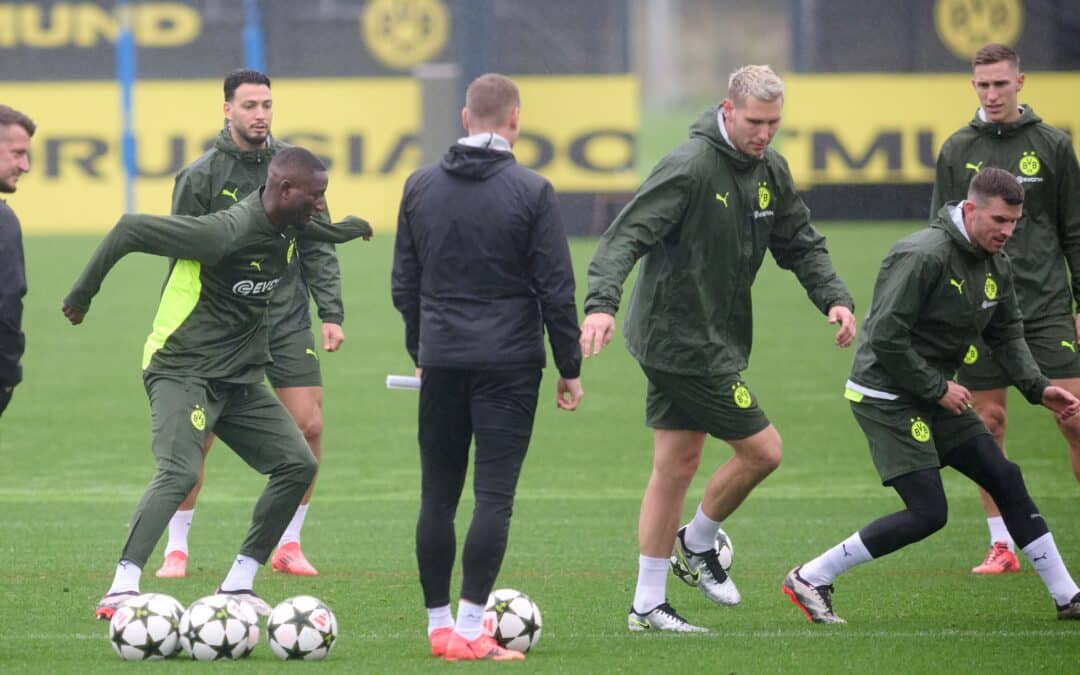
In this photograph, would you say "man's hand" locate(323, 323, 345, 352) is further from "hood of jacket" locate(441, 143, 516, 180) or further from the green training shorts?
"hood of jacket" locate(441, 143, 516, 180)

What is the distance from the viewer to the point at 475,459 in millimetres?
6746

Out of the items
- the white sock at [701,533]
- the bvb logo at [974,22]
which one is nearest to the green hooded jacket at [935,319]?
the white sock at [701,533]

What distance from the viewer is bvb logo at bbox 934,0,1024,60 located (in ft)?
104

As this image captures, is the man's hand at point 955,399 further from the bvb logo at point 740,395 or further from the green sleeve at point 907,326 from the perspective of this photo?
the bvb logo at point 740,395

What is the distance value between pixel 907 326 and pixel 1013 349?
66cm

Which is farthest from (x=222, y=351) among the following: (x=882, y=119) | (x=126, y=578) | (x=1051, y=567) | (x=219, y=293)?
(x=882, y=119)

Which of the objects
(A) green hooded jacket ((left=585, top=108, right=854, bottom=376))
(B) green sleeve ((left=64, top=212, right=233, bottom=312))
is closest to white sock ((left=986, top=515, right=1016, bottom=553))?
(A) green hooded jacket ((left=585, top=108, right=854, bottom=376))

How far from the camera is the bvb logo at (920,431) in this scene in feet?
24.6

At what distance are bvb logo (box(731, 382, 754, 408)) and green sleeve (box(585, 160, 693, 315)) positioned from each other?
0.68m

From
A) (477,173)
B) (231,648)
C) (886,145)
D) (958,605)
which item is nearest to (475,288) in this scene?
(477,173)

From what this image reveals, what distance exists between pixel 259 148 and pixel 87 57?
24.4m

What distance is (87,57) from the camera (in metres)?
31.8

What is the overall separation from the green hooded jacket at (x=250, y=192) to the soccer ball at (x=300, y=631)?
232cm

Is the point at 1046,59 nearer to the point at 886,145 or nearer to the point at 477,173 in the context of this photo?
the point at 886,145
